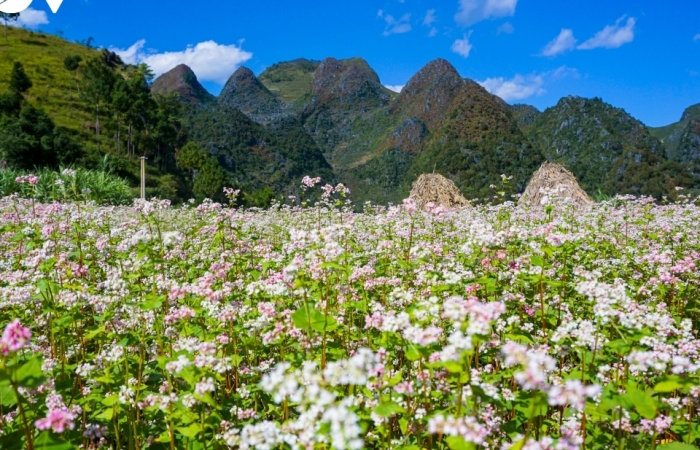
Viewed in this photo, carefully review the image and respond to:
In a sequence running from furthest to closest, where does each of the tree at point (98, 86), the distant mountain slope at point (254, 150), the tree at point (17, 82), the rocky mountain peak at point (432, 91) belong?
the rocky mountain peak at point (432, 91)
the distant mountain slope at point (254, 150)
the tree at point (17, 82)
the tree at point (98, 86)

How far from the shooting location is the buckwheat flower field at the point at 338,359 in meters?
2.31

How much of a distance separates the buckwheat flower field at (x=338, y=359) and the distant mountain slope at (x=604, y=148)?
165 ft

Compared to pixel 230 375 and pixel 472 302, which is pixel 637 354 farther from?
pixel 230 375

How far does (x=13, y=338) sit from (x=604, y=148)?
90.8 meters

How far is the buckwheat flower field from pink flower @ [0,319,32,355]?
1 cm

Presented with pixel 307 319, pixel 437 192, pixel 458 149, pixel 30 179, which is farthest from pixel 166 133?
pixel 307 319

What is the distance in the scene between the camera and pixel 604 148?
7700 cm

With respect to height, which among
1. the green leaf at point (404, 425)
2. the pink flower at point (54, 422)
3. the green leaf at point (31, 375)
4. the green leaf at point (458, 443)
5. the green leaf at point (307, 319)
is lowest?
the green leaf at point (404, 425)

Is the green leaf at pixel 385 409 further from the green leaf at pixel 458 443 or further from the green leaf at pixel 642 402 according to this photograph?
the green leaf at pixel 642 402

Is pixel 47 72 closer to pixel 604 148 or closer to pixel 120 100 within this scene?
pixel 120 100

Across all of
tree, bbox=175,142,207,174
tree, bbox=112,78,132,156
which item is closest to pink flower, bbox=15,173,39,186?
tree, bbox=112,78,132,156

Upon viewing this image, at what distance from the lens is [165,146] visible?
A: 81188 millimetres

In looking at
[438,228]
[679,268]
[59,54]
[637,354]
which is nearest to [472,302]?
[637,354]

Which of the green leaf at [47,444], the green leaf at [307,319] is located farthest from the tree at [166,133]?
the green leaf at [47,444]
